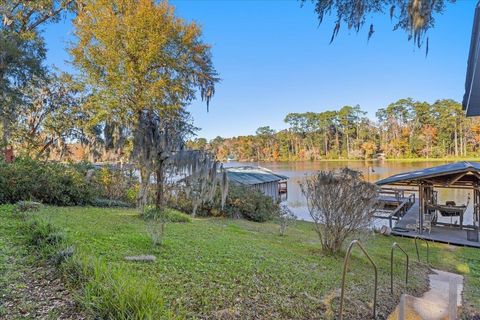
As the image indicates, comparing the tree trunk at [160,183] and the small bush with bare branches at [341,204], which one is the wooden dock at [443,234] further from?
the tree trunk at [160,183]

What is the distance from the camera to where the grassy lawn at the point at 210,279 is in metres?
2.62

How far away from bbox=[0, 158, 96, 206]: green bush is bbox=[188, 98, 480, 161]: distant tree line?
29552mm

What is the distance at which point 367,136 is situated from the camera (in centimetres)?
6009

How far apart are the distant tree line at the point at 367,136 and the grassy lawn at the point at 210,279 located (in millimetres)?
33747

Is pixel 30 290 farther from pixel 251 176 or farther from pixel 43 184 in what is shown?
pixel 251 176

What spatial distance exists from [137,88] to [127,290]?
13.0 metres

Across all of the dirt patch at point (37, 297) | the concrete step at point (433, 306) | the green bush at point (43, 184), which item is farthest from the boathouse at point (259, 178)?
the dirt patch at point (37, 297)

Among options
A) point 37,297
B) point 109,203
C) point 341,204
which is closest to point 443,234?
point 341,204

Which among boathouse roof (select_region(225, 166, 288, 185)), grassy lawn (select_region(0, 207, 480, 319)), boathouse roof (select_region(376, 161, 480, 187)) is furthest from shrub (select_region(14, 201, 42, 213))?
boathouse roof (select_region(225, 166, 288, 185))

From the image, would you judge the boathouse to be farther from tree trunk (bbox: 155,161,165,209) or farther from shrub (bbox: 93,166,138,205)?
tree trunk (bbox: 155,161,165,209)

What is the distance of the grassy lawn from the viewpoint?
2619 mm

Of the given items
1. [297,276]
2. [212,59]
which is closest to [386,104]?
[212,59]

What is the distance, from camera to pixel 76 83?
15.0 meters

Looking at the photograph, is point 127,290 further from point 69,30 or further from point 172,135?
point 69,30
